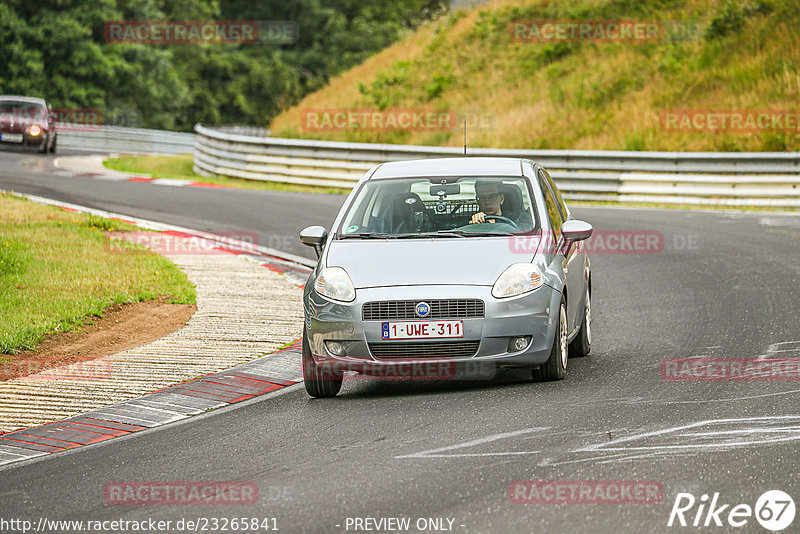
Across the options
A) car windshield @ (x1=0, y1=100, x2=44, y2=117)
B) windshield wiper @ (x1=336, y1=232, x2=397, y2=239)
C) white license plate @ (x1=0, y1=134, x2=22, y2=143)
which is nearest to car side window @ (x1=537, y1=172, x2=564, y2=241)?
windshield wiper @ (x1=336, y1=232, x2=397, y2=239)

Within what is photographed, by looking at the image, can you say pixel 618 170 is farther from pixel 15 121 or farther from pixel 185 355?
pixel 15 121

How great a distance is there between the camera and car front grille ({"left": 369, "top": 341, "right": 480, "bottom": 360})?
800 centimetres

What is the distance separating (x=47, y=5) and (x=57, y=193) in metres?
29.3

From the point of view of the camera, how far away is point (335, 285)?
827cm

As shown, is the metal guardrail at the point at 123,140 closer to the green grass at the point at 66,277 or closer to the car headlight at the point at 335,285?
the green grass at the point at 66,277

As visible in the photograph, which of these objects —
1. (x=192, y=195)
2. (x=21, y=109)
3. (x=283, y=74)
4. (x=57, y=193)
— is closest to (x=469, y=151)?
(x=192, y=195)

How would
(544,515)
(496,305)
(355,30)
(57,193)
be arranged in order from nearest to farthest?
(544,515) < (496,305) < (57,193) < (355,30)

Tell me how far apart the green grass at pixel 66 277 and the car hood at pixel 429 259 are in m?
3.49

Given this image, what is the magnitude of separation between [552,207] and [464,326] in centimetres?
201

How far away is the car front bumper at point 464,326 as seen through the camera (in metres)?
7.99

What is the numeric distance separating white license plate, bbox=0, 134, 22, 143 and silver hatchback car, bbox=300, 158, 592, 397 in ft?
87.8

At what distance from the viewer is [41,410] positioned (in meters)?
8.33

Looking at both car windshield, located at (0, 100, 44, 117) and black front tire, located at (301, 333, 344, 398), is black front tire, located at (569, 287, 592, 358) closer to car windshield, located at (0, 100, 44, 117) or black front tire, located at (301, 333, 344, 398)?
black front tire, located at (301, 333, 344, 398)

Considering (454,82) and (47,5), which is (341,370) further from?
(47,5)
